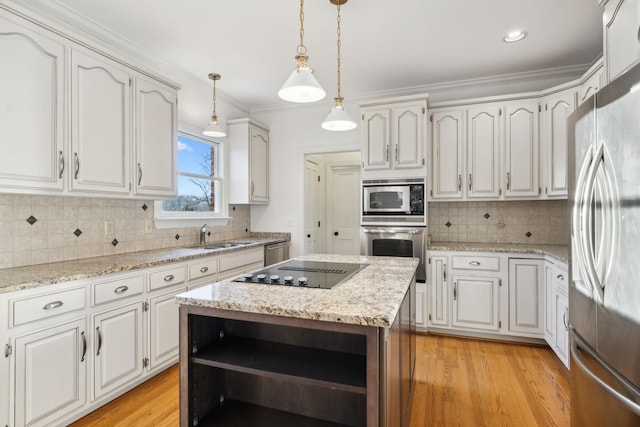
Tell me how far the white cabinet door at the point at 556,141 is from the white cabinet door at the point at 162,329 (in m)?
3.55

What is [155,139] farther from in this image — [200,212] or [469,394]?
[469,394]

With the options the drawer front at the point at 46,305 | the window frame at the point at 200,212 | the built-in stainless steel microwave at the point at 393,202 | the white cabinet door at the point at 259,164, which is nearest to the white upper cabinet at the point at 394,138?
the built-in stainless steel microwave at the point at 393,202

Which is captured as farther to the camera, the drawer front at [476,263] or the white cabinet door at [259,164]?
the white cabinet door at [259,164]

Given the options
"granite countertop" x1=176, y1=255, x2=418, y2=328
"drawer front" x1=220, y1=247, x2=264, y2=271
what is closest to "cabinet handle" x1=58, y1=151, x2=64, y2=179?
"granite countertop" x1=176, y1=255, x2=418, y2=328

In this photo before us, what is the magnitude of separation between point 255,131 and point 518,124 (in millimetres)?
3041

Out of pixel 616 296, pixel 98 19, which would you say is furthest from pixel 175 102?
pixel 616 296

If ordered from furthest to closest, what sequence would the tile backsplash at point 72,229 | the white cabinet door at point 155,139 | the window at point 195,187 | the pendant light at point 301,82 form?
the window at point 195,187
the white cabinet door at point 155,139
the tile backsplash at point 72,229
the pendant light at point 301,82

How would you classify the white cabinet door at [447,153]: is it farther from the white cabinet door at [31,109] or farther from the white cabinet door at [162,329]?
the white cabinet door at [31,109]

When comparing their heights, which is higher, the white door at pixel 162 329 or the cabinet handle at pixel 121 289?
the cabinet handle at pixel 121 289

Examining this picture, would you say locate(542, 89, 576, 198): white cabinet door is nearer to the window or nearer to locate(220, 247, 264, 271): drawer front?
locate(220, 247, 264, 271): drawer front

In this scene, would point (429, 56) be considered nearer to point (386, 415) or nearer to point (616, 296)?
point (616, 296)

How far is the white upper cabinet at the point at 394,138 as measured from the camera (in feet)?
11.3

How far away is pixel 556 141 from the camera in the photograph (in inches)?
124

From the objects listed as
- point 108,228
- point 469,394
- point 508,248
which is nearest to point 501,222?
point 508,248
